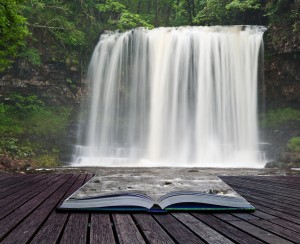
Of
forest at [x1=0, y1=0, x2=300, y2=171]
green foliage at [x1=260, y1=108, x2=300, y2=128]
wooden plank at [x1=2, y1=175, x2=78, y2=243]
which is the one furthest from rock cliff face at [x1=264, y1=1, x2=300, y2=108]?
wooden plank at [x1=2, y1=175, x2=78, y2=243]

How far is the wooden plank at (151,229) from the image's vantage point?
73.7 inches

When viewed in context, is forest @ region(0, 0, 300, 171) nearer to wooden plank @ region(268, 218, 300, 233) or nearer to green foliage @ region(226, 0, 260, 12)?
green foliage @ region(226, 0, 260, 12)

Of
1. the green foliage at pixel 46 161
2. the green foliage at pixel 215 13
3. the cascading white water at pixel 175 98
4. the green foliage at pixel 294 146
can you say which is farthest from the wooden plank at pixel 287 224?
the green foliage at pixel 215 13

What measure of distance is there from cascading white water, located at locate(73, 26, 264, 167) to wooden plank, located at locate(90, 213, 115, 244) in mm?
12949

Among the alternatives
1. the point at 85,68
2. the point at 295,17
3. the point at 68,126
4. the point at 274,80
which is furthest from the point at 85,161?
the point at 295,17

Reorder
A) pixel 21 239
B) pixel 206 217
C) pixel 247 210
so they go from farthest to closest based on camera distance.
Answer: pixel 247 210, pixel 206 217, pixel 21 239

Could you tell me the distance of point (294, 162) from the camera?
11828mm

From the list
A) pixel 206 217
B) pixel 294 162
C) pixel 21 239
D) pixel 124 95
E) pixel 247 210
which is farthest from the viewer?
pixel 124 95

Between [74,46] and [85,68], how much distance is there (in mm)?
1637

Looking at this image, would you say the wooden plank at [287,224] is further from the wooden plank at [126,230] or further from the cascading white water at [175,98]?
the cascading white water at [175,98]

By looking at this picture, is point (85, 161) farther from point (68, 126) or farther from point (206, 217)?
point (206, 217)

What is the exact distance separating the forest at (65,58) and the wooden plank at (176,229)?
1174 centimetres

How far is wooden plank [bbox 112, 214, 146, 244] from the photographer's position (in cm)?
185

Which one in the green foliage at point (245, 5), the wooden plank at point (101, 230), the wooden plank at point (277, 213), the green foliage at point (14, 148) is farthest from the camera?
the green foliage at point (245, 5)
